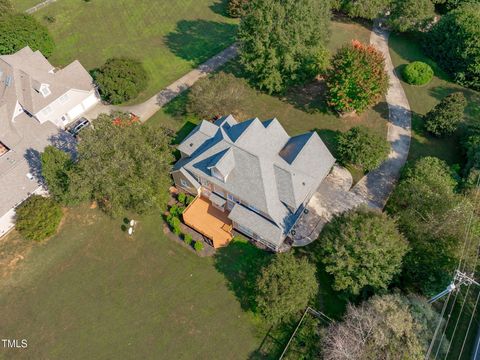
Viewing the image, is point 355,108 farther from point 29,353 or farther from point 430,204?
point 29,353

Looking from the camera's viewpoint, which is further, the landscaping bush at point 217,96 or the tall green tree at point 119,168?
the landscaping bush at point 217,96

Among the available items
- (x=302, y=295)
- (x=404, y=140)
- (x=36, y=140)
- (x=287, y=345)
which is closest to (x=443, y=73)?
(x=404, y=140)

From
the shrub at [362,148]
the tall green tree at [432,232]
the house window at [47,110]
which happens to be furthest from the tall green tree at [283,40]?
the house window at [47,110]

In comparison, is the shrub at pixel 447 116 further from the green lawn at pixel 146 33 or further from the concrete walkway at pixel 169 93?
the green lawn at pixel 146 33

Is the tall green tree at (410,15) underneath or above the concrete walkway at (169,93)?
above

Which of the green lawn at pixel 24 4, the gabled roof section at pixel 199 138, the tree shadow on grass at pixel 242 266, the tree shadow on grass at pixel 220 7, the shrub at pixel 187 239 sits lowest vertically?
the tree shadow on grass at pixel 242 266

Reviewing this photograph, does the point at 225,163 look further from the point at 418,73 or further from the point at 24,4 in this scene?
the point at 24,4
